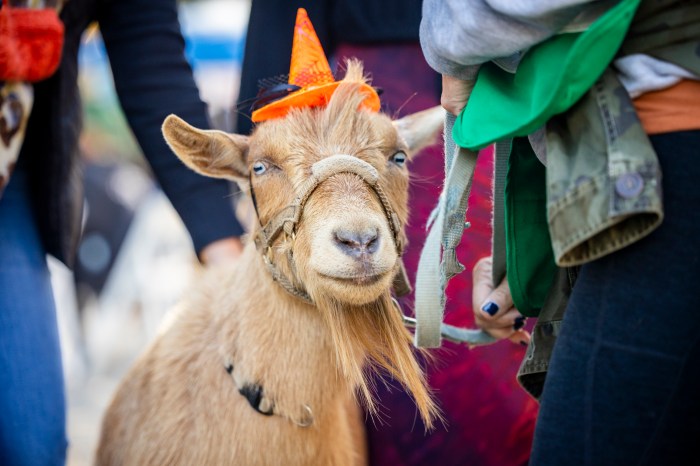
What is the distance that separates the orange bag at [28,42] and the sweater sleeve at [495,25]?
1492mm

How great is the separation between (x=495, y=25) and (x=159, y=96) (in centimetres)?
205

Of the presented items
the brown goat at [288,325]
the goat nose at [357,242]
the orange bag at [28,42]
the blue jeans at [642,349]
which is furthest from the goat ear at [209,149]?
the blue jeans at [642,349]

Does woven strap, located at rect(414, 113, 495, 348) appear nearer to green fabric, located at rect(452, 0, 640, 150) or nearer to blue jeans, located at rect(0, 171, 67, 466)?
green fabric, located at rect(452, 0, 640, 150)

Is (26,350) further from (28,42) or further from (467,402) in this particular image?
(467,402)

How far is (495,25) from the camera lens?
1775 mm

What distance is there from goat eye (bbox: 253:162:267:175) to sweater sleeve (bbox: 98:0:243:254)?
2.16 ft

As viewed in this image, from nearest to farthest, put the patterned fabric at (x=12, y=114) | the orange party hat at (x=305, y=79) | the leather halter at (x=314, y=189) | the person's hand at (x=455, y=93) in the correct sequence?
the person's hand at (x=455, y=93), the leather halter at (x=314, y=189), the patterned fabric at (x=12, y=114), the orange party hat at (x=305, y=79)

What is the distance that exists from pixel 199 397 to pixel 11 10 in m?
1.57

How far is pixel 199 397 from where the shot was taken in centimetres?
282

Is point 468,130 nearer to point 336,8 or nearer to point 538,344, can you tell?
point 538,344

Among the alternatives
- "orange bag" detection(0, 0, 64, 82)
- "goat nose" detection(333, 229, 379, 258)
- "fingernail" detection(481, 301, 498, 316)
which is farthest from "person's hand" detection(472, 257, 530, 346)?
"orange bag" detection(0, 0, 64, 82)

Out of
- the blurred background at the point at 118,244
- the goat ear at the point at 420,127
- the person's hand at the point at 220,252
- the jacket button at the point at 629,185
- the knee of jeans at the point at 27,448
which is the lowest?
the blurred background at the point at 118,244

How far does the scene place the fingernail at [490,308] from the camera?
8.87ft

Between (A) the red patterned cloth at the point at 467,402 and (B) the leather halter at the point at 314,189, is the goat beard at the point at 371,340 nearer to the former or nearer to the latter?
(B) the leather halter at the point at 314,189
